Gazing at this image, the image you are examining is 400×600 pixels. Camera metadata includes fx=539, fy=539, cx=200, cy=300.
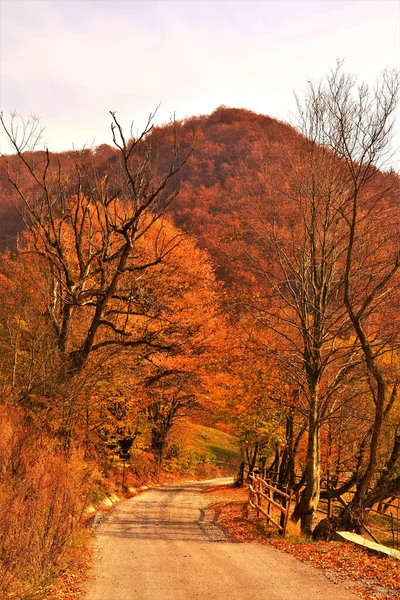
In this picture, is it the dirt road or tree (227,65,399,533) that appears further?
tree (227,65,399,533)

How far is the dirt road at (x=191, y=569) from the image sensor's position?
742 cm

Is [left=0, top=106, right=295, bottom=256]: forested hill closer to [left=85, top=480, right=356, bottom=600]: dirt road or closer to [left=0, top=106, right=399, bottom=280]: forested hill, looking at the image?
[left=0, top=106, right=399, bottom=280]: forested hill

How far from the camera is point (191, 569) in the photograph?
29.0 feet

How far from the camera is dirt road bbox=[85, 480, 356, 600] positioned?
742 centimetres

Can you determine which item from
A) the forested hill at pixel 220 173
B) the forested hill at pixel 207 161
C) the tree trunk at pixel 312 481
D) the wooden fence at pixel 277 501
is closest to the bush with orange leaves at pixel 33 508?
the wooden fence at pixel 277 501

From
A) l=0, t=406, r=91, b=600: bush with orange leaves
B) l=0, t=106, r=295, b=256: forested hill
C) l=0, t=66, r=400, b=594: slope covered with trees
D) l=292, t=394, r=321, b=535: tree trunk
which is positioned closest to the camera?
l=0, t=406, r=91, b=600: bush with orange leaves

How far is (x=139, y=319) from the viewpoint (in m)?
20.9

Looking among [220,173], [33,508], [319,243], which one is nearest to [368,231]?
[319,243]

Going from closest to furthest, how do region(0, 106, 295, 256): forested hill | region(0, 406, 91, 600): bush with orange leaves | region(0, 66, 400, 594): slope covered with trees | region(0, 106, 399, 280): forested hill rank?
region(0, 406, 91, 600): bush with orange leaves
region(0, 66, 400, 594): slope covered with trees
region(0, 106, 399, 280): forested hill
region(0, 106, 295, 256): forested hill

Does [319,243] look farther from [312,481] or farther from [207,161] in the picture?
[207,161]

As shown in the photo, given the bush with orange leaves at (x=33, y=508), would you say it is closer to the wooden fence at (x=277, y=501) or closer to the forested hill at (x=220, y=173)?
the wooden fence at (x=277, y=501)

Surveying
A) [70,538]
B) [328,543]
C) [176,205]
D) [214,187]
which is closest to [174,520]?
[328,543]

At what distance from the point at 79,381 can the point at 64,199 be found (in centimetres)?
480

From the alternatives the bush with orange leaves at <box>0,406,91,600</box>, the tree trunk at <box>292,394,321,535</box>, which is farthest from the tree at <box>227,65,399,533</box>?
the bush with orange leaves at <box>0,406,91,600</box>
